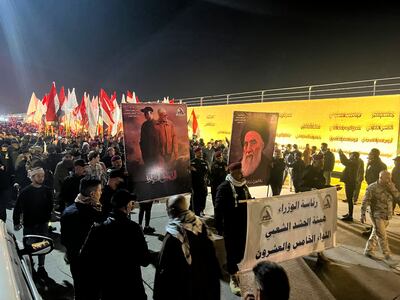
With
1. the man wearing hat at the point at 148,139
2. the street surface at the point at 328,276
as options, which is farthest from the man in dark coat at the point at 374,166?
the man wearing hat at the point at 148,139

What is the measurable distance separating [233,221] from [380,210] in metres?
3.32

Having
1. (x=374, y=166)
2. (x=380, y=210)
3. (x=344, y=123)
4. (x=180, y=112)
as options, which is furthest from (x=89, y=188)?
(x=344, y=123)

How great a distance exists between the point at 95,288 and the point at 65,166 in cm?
548

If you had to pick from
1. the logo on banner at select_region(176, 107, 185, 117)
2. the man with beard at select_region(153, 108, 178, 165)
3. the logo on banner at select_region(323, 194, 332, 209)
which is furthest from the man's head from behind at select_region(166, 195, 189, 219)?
the logo on banner at select_region(323, 194, 332, 209)

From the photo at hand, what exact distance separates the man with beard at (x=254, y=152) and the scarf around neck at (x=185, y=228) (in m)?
3.96

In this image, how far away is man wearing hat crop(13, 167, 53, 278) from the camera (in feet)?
18.9

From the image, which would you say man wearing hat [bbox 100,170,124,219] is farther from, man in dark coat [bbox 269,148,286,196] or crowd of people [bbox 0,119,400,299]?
man in dark coat [bbox 269,148,286,196]

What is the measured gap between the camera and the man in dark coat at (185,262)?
3619 mm

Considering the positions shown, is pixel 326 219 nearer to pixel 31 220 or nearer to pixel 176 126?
pixel 176 126

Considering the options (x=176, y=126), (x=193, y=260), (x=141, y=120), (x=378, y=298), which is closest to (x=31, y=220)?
(x=141, y=120)

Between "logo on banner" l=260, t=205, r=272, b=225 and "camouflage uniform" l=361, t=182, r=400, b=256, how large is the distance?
2.82 meters

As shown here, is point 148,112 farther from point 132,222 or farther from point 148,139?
point 132,222

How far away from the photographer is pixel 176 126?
256 inches

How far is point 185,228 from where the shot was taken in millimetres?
3697
